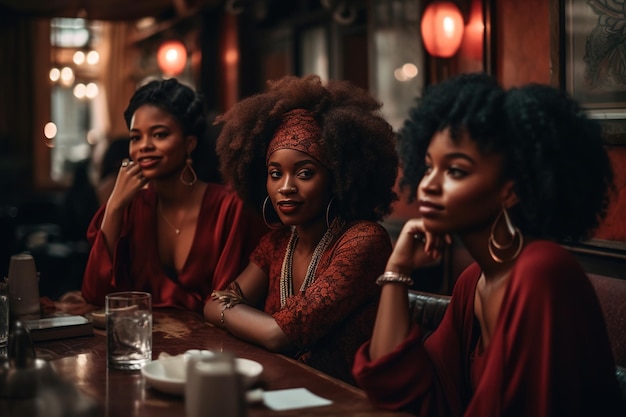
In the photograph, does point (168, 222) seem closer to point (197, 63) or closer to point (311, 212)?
point (311, 212)

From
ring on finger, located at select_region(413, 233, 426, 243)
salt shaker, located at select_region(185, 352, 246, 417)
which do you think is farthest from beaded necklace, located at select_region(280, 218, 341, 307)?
salt shaker, located at select_region(185, 352, 246, 417)

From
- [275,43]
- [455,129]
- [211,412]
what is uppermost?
[275,43]

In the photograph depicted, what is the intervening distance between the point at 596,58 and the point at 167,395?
8.45 feet

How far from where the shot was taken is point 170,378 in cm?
176

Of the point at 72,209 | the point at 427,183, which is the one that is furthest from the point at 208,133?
the point at 72,209

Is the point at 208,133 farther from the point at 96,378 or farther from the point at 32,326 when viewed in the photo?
the point at 96,378

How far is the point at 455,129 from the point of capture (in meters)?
1.74

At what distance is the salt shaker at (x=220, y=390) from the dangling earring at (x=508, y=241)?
0.68 m

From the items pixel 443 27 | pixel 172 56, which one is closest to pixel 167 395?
pixel 443 27

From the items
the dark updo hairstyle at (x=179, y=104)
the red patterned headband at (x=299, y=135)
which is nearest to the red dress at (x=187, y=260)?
the dark updo hairstyle at (x=179, y=104)

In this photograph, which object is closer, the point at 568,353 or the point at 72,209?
the point at 568,353

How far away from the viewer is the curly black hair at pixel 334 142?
238cm

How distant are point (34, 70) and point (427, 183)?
9.49 metres

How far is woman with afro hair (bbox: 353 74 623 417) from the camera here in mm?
1601
